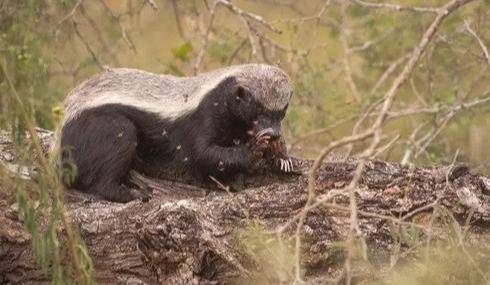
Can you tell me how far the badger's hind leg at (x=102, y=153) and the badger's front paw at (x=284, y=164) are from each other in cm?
79

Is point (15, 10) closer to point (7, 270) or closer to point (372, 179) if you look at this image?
point (7, 270)

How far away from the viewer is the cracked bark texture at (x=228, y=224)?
5.74 m

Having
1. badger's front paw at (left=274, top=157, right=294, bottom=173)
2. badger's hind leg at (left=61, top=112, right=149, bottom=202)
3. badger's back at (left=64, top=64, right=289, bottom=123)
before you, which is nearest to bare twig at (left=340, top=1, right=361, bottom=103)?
badger's back at (left=64, top=64, right=289, bottom=123)

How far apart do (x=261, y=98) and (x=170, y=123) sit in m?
0.60

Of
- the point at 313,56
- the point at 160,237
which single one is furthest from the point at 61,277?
the point at 313,56

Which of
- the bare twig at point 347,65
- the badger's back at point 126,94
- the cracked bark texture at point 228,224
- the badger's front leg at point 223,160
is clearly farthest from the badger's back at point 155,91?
the bare twig at point 347,65

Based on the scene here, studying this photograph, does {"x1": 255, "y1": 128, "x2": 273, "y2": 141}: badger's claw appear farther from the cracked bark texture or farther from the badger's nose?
the cracked bark texture

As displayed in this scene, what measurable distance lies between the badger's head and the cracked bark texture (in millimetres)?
624

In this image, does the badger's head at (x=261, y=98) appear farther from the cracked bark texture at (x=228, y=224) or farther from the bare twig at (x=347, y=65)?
the bare twig at (x=347, y=65)

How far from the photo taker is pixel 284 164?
6.59 meters

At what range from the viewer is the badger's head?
271 inches

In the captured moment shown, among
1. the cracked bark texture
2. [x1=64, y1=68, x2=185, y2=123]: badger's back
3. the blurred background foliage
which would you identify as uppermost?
the blurred background foliage

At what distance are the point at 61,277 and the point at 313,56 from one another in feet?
24.2

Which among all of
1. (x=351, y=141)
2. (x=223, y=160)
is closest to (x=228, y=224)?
(x=223, y=160)
